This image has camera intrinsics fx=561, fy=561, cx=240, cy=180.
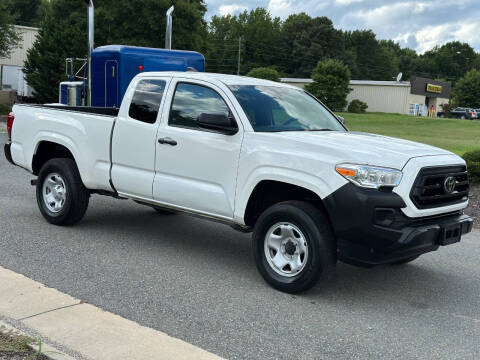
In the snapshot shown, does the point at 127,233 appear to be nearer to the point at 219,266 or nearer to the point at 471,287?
the point at 219,266

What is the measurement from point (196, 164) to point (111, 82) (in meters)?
9.37

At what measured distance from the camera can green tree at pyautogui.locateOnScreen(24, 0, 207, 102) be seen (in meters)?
29.7

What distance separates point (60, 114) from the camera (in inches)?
279

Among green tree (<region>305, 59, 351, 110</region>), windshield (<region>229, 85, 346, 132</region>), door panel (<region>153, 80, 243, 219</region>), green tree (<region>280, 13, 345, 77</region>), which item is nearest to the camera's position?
door panel (<region>153, 80, 243, 219</region>)

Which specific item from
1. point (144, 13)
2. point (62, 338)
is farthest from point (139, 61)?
point (144, 13)

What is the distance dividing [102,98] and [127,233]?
8.24 meters

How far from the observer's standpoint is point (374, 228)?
454 centimetres

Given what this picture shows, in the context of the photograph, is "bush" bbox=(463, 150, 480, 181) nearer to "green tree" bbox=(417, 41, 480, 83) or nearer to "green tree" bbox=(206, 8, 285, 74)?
"green tree" bbox=(206, 8, 285, 74)

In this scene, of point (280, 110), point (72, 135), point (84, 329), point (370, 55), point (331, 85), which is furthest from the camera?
point (370, 55)

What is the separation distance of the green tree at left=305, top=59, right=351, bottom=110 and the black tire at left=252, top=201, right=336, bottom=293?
180 feet

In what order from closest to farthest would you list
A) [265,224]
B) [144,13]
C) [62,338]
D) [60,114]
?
[62,338], [265,224], [60,114], [144,13]

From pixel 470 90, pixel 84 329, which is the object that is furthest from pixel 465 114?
pixel 84 329

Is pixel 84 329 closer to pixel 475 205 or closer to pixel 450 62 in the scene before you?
pixel 475 205

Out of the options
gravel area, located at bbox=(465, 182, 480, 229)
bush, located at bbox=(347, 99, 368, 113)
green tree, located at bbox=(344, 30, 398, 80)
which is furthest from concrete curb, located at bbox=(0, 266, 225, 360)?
green tree, located at bbox=(344, 30, 398, 80)
